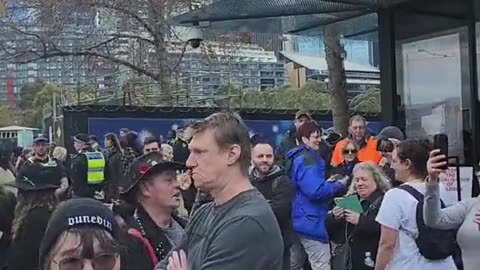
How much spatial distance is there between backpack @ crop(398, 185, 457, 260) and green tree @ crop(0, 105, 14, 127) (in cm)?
4423

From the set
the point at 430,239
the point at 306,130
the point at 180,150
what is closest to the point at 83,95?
the point at 180,150

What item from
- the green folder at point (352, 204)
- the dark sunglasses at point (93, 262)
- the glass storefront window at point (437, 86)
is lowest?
the green folder at point (352, 204)

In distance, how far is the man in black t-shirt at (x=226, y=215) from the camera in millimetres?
3363

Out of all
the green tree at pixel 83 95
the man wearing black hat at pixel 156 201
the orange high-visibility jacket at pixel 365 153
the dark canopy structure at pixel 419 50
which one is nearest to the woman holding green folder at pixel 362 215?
the orange high-visibility jacket at pixel 365 153

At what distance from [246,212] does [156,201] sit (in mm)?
1243

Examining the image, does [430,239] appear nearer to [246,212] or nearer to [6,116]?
[246,212]

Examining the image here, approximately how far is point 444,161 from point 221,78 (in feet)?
90.9

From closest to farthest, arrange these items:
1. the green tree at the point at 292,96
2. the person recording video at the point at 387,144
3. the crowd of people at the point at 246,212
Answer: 1. the crowd of people at the point at 246,212
2. the person recording video at the point at 387,144
3. the green tree at the point at 292,96

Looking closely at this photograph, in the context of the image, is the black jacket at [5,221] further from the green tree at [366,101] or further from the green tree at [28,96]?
the green tree at [28,96]

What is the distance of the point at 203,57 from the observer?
2750 centimetres

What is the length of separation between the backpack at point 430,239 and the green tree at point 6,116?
44227 millimetres

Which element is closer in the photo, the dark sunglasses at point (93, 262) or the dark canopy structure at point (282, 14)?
the dark sunglasses at point (93, 262)

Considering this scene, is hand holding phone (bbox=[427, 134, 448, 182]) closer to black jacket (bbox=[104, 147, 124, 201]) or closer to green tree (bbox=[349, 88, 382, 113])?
black jacket (bbox=[104, 147, 124, 201])

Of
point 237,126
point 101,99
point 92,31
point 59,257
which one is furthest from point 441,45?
point 101,99
